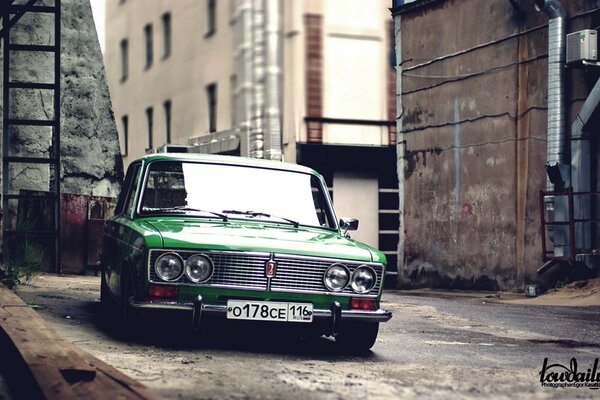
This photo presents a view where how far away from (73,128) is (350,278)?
1083 centimetres

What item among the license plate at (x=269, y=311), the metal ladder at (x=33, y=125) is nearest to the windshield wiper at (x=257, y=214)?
the license plate at (x=269, y=311)

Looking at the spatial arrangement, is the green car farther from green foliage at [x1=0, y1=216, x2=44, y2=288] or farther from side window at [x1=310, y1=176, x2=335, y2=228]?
green foliage at [x1=0, y1=216, x2=44, y2=288]

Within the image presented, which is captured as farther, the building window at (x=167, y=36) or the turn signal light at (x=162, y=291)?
the building window at (x=167, y=36)

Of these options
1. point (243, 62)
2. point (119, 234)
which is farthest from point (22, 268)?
point (243, 62)

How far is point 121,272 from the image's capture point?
786 centimetres

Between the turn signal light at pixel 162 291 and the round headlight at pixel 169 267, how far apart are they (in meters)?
0.06

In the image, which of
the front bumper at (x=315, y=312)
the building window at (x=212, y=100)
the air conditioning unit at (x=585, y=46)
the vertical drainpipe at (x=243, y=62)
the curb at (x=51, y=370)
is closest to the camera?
the curb at (x=51, y=370)

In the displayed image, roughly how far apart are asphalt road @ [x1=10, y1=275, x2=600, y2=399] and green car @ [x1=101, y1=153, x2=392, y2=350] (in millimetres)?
287

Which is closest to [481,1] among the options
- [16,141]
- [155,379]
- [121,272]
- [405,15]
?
[405,15]

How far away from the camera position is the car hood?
7.17m

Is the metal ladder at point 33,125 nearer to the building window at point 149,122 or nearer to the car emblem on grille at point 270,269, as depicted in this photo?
the building window at point 149,122

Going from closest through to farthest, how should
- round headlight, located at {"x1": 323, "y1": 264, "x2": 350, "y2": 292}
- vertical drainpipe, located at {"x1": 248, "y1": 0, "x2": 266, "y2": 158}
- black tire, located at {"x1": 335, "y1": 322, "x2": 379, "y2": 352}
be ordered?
1. vertical drainpipe, located at {"x1": 248, "y1": 0, "x2": 266, "y2": 158}
2. round headlight, located at {"x1": 323, "y1": 264, "x2": 350, "y2": 292}
3. black tire, located at {"x1": 335, "y1": 322, "x2": 379, "y2": 352}

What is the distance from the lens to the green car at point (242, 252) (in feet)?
23.3

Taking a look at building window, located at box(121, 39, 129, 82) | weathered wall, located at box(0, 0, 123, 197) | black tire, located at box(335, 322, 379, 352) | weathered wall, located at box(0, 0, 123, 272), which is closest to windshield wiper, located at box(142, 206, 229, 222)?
black tire, located at box(335, 322, 379, 352)
